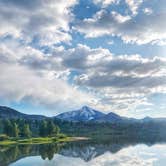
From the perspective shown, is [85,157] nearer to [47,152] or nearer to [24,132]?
[47,152]

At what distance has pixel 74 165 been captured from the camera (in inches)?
2621

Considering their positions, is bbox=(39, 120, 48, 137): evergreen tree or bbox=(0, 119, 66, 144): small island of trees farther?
bbox=(39, 120, 48, 137): evergreen tree

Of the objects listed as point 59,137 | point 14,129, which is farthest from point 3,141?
point 59,137

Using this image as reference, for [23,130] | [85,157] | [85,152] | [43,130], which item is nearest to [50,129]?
[43,130]

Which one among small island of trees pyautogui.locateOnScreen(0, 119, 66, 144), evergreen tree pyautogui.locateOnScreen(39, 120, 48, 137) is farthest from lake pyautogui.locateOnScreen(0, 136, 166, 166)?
evergreen tree pyautogui.locateOnScreen(39, 120, 48, 137)

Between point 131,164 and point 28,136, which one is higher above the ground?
point 28,136

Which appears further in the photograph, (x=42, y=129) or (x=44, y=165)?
(x=42, y=129)

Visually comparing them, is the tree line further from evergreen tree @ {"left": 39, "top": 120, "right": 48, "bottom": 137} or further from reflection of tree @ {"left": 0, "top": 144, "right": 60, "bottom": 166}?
reflection of tree @ {"left": 0, "top": 144, "right": 60, "bottom": 166}

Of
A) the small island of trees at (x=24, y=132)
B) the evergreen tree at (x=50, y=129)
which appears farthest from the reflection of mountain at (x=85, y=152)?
the evergreen tree at (x=50, y=129)

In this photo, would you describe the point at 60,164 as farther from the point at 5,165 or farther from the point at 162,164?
the point at 162,164

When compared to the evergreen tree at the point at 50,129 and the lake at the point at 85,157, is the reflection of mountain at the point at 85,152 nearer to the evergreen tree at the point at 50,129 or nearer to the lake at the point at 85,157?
the lake at the point at 85,157

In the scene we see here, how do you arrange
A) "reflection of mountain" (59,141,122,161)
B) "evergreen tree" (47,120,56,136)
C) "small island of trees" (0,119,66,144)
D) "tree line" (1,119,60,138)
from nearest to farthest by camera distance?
"reflection of mountain" (59,141,122,161), "small island of trees" (0,119,66,144), "tree line" (1,119,60,138), "evergreen tree" (47,120,56,136)

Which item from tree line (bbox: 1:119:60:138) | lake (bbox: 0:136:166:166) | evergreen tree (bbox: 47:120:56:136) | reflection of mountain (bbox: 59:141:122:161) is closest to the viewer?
lake (bbox: 0:136:166:166)

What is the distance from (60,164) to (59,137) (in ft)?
364
